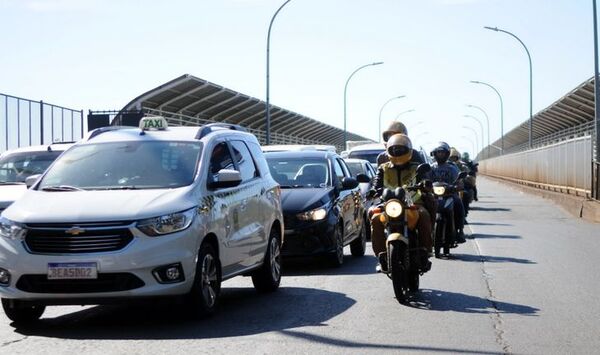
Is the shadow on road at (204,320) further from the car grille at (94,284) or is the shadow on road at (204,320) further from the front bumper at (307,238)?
the front bumper at (307,238)

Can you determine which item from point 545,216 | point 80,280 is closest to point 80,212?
point 80,280

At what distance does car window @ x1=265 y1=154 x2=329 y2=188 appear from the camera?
14297 millimetres

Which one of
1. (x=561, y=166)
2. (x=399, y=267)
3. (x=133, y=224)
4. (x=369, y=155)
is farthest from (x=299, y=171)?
(x=561, y=166)

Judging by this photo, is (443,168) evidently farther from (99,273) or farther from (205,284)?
(99,273)

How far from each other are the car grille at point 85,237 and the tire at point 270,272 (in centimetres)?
289

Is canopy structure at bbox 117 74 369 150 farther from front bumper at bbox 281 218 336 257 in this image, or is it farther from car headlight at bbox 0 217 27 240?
car headlight at bbox 0 217 27 240

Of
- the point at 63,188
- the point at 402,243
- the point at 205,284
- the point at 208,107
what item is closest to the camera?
the point at 205,284

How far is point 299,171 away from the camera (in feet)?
47.6

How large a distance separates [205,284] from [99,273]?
1.14m

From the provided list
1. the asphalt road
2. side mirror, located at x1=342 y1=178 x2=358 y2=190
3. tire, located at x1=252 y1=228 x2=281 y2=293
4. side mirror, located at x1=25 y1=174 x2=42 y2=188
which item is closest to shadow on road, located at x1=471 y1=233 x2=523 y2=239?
the asphalt road

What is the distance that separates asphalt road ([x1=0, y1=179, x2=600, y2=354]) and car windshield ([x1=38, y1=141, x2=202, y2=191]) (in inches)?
49.8

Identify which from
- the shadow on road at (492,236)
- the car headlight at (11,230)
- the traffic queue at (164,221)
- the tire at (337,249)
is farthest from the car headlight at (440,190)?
the car headlight at (11,230)

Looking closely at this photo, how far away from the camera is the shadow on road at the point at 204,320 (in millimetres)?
8141

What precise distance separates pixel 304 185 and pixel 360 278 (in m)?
2.39
